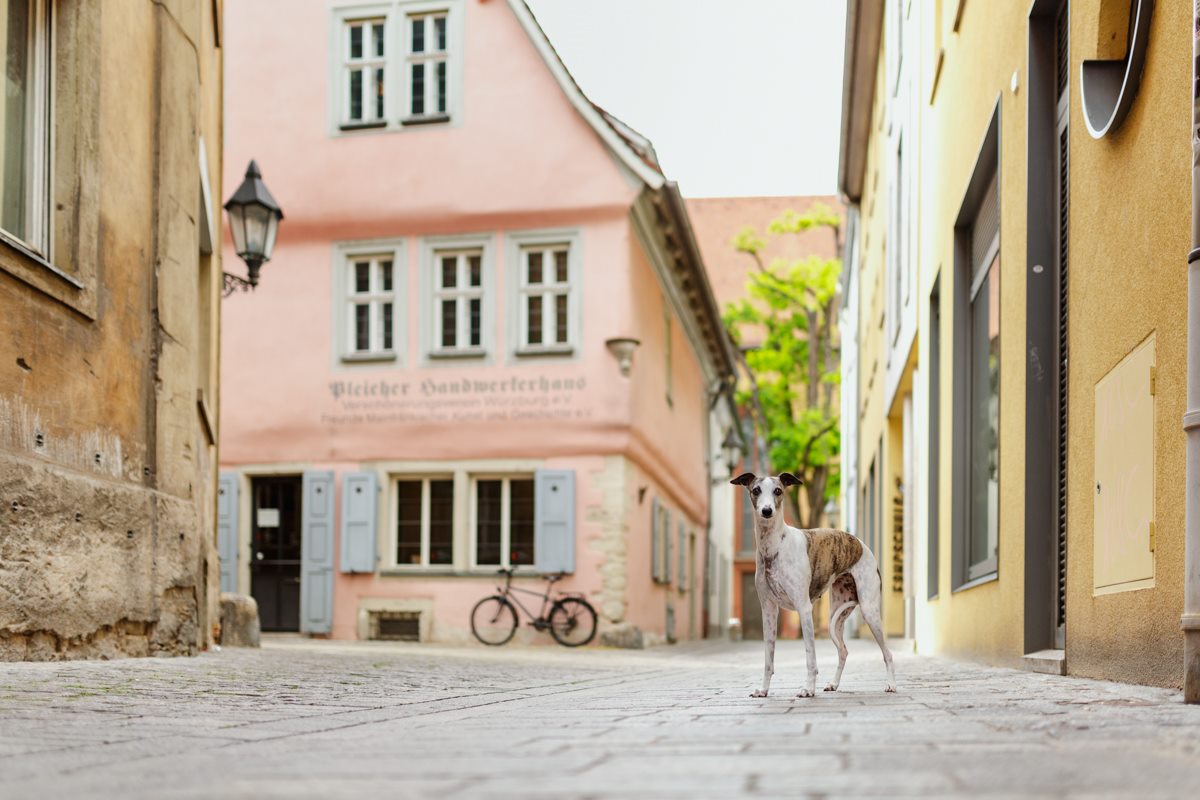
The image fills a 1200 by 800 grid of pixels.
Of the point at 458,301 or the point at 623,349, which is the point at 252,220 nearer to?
the point at 623,349

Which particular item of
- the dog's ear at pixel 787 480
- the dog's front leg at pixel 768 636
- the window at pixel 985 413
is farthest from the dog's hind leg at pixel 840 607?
the window at pixel 985 413

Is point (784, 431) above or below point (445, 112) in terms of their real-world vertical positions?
below

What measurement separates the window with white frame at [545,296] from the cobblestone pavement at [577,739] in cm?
1329

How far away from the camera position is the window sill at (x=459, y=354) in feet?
67.4

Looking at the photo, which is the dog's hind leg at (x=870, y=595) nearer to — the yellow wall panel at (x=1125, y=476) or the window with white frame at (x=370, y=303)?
the yellow wall panel at (x=1125, y=476)

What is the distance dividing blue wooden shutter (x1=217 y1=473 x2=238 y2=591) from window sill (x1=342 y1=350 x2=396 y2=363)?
2320mm

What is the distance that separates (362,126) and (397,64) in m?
1.02

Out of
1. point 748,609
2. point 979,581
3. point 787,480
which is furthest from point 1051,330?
point 748,609

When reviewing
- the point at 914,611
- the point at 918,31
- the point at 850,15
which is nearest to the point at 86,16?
the point at 918,31

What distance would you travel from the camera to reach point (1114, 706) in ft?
15.6

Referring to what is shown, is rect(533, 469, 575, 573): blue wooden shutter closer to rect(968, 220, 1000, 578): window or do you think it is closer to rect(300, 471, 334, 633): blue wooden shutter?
rect(300, 471, 334, 633): blue wooden shutter

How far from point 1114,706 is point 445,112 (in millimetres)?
17726

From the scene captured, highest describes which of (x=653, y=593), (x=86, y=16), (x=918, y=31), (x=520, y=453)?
(x=918, y=31)

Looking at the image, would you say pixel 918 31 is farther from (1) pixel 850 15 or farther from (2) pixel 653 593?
(2) pixel 653 593
